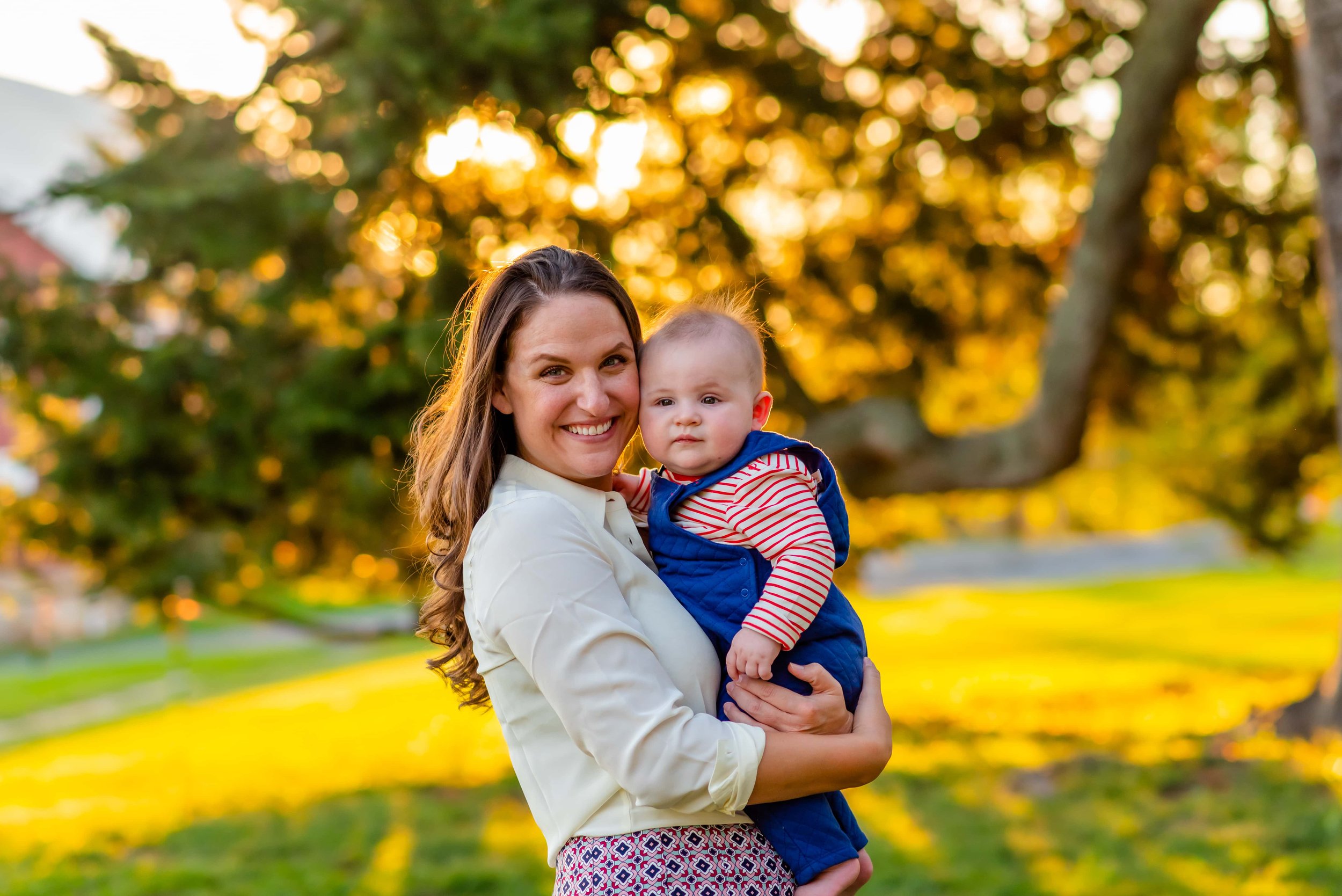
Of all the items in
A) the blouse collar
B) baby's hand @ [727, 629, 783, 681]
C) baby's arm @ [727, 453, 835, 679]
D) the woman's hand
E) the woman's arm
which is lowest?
the woman's arm

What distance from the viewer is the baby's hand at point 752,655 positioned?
1.93 meters

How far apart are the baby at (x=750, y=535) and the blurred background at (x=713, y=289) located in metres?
2.43

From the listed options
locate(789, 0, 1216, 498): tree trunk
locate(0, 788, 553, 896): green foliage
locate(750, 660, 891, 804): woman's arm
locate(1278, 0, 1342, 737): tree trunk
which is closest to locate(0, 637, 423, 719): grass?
locate(0, 788, 553, 896): green foliage

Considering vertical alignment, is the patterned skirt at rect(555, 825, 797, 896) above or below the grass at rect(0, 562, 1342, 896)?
above

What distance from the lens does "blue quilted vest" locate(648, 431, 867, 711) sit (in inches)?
80.2

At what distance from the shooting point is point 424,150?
6293 millimetres

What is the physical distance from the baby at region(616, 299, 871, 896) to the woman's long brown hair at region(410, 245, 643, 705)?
16cm

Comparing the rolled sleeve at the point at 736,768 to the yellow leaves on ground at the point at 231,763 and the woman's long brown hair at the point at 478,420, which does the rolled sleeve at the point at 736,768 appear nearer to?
the woman's long brown hair at the point at 478,420

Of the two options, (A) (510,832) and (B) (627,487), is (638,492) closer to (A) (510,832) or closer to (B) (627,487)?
(B) (627,487)

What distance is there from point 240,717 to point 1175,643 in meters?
11.8

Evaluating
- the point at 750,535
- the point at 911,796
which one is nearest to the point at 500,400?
the point at 750,535

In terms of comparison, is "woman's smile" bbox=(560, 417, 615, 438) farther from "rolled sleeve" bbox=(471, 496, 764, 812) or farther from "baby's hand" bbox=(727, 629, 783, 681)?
"baby's hand" bbox=(727, 629, 783, 681)

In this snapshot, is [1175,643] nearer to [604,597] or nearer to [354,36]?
[354,36]

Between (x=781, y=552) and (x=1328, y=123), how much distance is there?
6.01m
